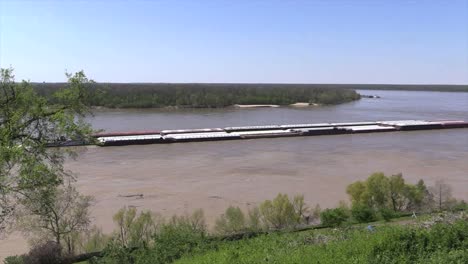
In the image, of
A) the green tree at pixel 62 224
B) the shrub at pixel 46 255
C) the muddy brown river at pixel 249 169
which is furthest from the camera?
the muddy brown river at pixel 249 169

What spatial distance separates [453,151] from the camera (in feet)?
105

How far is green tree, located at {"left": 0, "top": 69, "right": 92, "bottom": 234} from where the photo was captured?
727 centimetres

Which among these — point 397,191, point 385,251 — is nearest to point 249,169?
point 397,191

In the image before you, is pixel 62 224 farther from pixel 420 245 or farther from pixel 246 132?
pixel 246 132

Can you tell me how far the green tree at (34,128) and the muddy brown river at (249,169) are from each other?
4120 millimetres

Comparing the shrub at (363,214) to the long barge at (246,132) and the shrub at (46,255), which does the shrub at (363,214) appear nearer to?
the shrub at (46,255)

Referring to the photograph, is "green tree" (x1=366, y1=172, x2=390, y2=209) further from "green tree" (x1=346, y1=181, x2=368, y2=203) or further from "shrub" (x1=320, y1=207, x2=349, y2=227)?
"shrub" (x1=320, y1=207, x2=349, y2=227)

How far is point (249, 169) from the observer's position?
25000 millimetres

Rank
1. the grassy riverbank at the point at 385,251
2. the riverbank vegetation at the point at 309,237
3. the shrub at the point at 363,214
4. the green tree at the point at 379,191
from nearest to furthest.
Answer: the grassy riverbank at the point at 385,251 < the riverbank vegetation at the point at 309,237 < the shrub at the point at 363,214 < the green tree at the point at 379,191

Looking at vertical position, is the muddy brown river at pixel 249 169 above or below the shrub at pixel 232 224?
below

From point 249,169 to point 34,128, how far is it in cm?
1763

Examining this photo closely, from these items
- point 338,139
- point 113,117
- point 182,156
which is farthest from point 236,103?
point 182,156

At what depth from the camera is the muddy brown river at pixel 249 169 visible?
1886 cm

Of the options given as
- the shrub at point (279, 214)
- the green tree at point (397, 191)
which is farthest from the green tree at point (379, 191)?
the shrub at point (279, 214)
